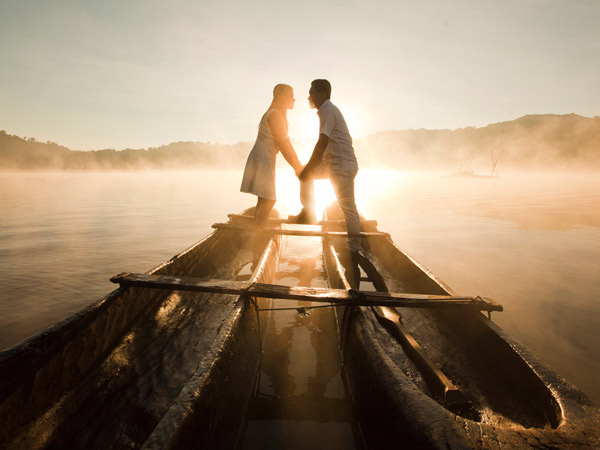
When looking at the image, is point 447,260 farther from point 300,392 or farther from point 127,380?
point 127,380

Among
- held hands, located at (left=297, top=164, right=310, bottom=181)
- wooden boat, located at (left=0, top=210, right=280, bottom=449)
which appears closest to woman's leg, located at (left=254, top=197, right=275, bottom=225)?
held hands, located at (left=297, top=164, right=310, bottom=181)

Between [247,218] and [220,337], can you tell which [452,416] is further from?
[247,218]

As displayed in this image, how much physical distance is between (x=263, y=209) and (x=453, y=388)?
3.97 meters

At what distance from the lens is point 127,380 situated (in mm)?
2117

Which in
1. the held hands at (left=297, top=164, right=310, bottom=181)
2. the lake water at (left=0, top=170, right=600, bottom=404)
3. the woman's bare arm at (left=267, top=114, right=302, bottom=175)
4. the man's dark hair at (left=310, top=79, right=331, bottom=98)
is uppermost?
the man's dark hair at (left=310, top=79, right=331, bottom=98)

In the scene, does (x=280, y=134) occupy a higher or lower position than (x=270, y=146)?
higher

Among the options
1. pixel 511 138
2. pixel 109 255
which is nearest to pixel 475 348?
pixel 109 255

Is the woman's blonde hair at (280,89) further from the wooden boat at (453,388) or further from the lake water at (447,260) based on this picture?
the lake water at (447,260)

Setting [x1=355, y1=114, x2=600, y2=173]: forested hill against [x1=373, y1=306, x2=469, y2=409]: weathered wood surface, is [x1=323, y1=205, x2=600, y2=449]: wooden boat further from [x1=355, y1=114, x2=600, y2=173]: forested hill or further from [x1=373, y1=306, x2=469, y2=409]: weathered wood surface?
[x1=355, y1=114, x2=600, y2=173]: forested hill

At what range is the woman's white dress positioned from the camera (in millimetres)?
4676

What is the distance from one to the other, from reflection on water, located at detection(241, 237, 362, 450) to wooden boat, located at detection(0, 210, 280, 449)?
280 mm

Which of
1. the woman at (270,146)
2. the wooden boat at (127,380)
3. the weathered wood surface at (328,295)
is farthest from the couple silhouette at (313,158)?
the wooden boat at (127,380)

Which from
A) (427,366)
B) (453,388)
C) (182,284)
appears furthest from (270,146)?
(453,388)

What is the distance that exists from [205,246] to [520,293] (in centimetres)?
522
